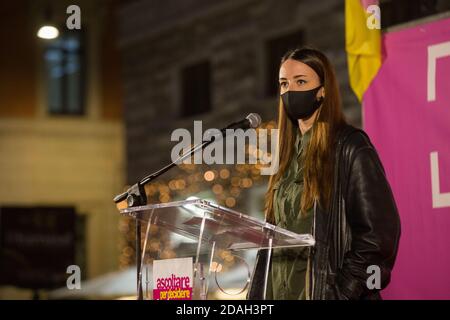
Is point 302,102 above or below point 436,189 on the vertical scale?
above

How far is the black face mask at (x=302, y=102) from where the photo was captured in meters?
4.09

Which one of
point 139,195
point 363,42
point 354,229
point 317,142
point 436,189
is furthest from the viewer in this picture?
point 363,42

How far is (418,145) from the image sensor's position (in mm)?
5559

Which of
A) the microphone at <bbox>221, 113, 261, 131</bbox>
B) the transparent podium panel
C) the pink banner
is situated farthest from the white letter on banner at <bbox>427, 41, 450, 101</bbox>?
the transparent podium panel

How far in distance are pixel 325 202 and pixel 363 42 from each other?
6.85 ft

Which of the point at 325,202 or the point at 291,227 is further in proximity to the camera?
the point at 291,227

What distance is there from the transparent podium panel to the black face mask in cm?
59

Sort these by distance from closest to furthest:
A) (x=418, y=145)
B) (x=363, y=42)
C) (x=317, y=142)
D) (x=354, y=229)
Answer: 1. (x=354, y=229)
2. (x=317, y=142)
3. (x=418, y=145)
4. (x=363, y=42)

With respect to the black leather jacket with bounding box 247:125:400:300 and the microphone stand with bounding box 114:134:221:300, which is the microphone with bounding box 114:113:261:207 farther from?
the black leather jacket with bounding box 247:125:400:300

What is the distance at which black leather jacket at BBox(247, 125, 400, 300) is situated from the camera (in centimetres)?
385

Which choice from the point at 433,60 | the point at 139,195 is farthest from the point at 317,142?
the point at 433,60

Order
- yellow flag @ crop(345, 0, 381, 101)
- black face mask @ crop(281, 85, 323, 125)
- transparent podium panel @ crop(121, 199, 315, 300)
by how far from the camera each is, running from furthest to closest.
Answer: yellow flag @ crop(345, 0, 381, 101)
black face mask @ crop(281, 85, 323, 125)
transparent podium panel @ crop(121, 199, 315, 300)

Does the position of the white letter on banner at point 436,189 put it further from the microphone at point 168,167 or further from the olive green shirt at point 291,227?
the microphone at point 168,167

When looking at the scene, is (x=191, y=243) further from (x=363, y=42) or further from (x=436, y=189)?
(x=363, y=42)
